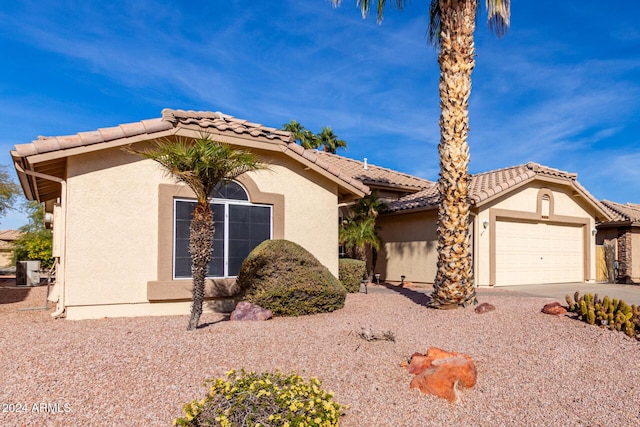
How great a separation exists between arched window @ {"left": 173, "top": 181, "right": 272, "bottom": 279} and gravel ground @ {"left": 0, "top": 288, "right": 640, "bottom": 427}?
1729mm

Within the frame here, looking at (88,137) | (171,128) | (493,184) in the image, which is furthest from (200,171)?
(493,184)

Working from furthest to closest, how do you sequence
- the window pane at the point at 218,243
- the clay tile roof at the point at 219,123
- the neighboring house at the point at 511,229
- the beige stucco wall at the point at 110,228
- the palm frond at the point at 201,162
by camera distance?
Answer: the neighboring house at the point at 511,229, the window pane at the point at 218,243, the clay tile roof at the point at 219,123, the beige stucco wall at the point at 110,228, the palm frond at the point at 201,162

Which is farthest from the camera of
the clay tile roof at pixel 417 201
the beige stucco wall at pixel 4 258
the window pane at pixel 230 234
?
the beige stucco wall at pixel 4 258

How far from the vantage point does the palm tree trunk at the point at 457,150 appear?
1012 centimetres

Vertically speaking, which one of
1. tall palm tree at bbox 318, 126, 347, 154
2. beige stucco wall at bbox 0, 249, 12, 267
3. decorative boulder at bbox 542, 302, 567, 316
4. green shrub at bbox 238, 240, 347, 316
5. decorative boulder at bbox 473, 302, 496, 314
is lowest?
beige stucco wall at bbox 0, 249, 12, 267

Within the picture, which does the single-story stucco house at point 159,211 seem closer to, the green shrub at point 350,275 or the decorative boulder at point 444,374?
the green shrub at point 350,275

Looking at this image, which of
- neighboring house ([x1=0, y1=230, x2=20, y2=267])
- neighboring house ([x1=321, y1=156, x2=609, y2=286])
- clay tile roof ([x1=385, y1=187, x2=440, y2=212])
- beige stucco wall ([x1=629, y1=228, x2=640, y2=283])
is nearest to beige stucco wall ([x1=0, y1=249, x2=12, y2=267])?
neighboring house ([x1=0, y1=230, x2=20, y2=267])

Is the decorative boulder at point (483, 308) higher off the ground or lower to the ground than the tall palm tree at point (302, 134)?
lower

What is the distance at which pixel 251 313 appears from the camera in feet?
28.5

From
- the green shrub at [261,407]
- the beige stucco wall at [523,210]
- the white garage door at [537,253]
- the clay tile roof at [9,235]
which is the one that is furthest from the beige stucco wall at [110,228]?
the clay tile roof at [9,235]

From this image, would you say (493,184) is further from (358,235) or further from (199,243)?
(199,243)

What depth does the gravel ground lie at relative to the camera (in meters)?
4.79

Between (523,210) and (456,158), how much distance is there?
26.6 feet

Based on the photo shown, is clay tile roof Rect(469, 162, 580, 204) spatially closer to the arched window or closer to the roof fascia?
the roof fascia
